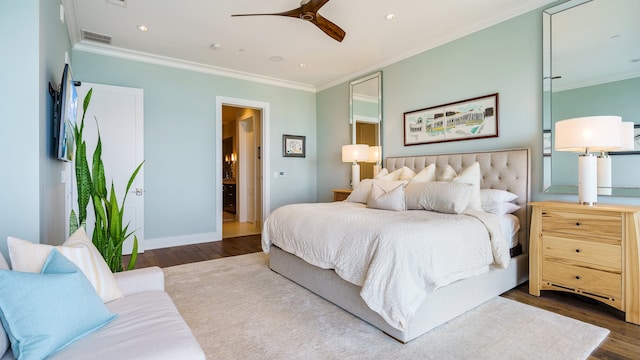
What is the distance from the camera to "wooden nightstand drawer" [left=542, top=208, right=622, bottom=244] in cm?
229

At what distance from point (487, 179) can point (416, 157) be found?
0.98 meters

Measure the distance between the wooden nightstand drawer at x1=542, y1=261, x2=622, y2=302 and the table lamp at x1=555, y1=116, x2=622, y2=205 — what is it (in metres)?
0.56

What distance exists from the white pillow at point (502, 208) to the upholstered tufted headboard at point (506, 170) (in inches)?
4.6

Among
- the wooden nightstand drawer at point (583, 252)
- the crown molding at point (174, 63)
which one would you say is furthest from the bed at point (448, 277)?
the crown molding at point (174, 63)

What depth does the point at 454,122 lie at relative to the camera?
375cm

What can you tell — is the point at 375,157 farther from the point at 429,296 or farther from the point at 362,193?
the point at 429,296

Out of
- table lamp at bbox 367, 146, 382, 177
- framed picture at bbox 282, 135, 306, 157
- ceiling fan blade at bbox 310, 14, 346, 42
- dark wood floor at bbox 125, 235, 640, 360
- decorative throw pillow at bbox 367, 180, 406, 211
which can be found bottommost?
dark wood floor at bbox 125, 235, 640, 360

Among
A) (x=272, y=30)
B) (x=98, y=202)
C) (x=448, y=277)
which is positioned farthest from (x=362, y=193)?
(x=98, y=202)

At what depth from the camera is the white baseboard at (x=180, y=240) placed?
4496 millimetres

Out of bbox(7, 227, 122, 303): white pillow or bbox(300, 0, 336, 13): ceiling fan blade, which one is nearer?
bbox(7, 227, 122, 303): white pillow

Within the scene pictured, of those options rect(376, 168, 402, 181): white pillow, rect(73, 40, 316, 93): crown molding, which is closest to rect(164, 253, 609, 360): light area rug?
rect(376, 168, 402, 181): white pillow

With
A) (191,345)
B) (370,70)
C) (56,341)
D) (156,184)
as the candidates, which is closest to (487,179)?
(370,70)

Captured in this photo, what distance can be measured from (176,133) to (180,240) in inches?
64.8

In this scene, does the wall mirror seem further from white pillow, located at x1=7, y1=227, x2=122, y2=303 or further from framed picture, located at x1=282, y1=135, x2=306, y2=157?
framed picture, located at x1=282, y1=135, x2=306, y2=157
